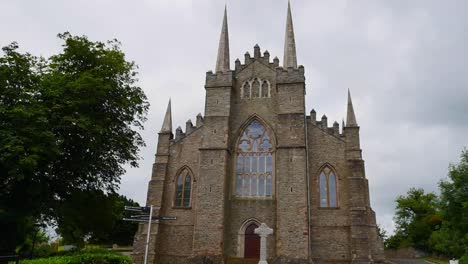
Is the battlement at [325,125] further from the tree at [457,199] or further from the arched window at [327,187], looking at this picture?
the tree at [457,199]

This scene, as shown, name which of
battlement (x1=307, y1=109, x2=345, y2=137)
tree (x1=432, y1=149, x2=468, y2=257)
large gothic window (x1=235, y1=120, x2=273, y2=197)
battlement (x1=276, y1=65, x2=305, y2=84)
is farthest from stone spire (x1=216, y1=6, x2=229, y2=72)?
tree (x1=432, y1=149, x2=468, y2=257)

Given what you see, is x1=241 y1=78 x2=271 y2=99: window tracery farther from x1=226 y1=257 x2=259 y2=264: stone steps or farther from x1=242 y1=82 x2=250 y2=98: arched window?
x1=226 y1=257 x2=259 y2=264: stone steps

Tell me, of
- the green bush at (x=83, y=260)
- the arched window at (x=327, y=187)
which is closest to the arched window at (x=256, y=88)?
the arched window at (x=327, y=187)

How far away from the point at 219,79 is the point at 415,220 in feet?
148

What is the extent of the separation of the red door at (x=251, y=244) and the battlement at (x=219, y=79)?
11.0 metres

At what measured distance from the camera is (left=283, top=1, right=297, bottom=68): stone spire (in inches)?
1122

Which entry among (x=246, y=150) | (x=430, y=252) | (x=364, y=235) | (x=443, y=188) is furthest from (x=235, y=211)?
(x=430, y=252)

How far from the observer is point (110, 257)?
17.1m

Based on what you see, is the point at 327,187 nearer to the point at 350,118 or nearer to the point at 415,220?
the point at 350,118

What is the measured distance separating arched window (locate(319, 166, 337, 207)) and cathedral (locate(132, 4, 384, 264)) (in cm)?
7

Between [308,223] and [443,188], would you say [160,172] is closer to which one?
[308,223]

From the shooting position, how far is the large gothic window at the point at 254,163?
25.9 metres

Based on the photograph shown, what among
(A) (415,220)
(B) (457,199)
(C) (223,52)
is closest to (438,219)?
(A) (415,220)

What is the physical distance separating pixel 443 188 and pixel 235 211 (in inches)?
641
